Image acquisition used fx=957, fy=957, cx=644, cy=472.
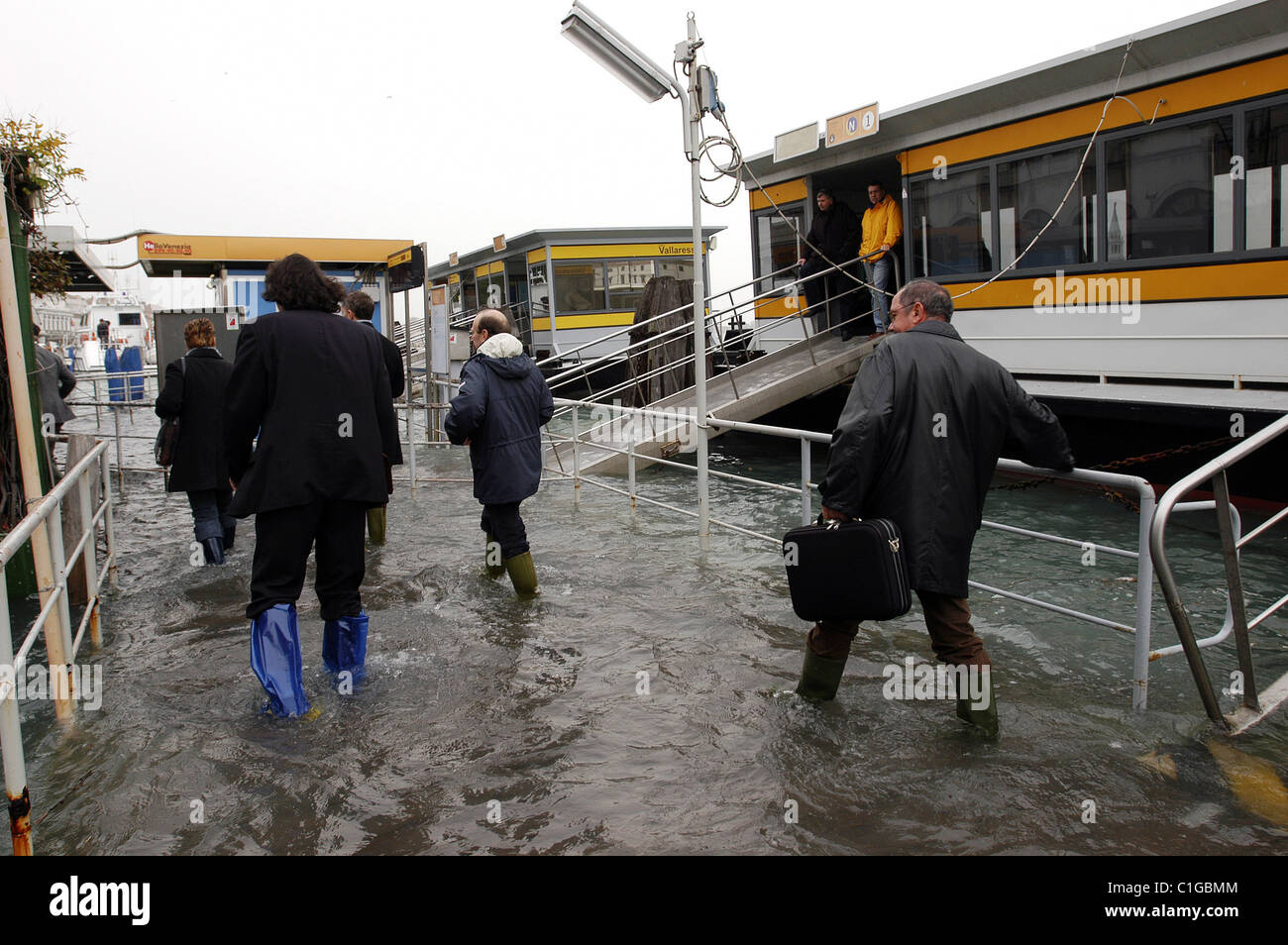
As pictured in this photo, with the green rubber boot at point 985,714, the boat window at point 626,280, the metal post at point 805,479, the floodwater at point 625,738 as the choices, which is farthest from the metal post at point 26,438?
the boat window at point 626,280

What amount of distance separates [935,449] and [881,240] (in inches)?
356

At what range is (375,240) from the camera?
20.0 m

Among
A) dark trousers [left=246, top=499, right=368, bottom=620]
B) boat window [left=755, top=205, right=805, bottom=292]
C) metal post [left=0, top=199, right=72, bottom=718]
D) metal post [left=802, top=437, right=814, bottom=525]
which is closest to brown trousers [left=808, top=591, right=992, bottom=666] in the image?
metal post [left=802, top=437, right=814, bottom=525]

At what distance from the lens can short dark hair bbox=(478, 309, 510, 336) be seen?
5.99m

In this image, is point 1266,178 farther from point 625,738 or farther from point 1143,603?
point 625,738

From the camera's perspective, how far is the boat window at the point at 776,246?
14.1 metres

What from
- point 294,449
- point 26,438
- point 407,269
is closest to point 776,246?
point 407,269

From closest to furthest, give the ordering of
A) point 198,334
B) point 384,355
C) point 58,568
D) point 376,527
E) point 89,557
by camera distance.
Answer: point 58,568 < point 89,557 < point 198,334 < point 384,355 < point 376,527

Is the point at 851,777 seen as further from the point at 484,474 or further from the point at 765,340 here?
the point at 765,340

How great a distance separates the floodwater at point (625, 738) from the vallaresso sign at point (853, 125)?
6252 mm

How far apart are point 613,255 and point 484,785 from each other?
2055 centimetres

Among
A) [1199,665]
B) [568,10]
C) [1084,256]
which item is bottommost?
[1199,665]

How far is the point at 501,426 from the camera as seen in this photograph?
5934 millimetres
